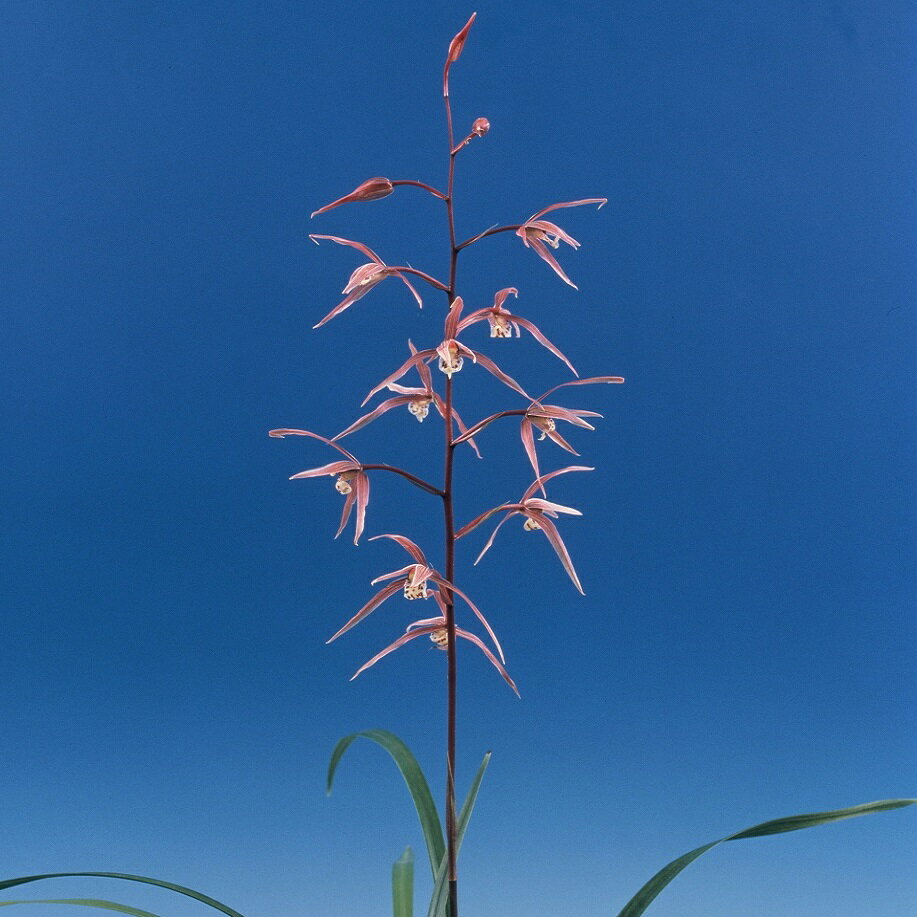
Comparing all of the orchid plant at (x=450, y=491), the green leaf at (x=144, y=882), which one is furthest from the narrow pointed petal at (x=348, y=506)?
the green leaf at (x=144, y=882)

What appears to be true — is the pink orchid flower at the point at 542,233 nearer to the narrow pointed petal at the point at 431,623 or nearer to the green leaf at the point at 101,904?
the narrow pointed petal at the point at 431,623

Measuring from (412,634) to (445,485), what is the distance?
293mm

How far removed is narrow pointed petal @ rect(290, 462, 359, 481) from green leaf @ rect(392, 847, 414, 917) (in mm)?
828

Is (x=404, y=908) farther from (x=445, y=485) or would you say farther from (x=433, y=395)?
(x=433, y=395)

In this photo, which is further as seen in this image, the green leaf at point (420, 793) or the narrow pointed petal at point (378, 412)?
the green leaf at point (420, 793)

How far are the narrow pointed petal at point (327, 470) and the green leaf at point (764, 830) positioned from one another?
3.16 ft

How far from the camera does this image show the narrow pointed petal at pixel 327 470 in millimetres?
1654

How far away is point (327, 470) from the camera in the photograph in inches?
65.5

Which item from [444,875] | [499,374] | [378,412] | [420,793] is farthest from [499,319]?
[444,875]

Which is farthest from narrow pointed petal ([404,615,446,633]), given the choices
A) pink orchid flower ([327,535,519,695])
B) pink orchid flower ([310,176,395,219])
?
pink orchid flower ([310,176,395,219])

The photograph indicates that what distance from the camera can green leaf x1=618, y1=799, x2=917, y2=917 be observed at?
5.61 feet

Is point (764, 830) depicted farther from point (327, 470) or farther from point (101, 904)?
point (101, 904)

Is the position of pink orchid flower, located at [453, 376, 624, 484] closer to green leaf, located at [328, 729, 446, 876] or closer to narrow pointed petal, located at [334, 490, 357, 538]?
narrow pointed petal, located at [334, 490, 357, 538]

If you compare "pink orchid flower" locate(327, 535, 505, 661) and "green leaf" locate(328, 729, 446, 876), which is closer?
"pink orchid flower" locate(327, 535, 505, 661)
